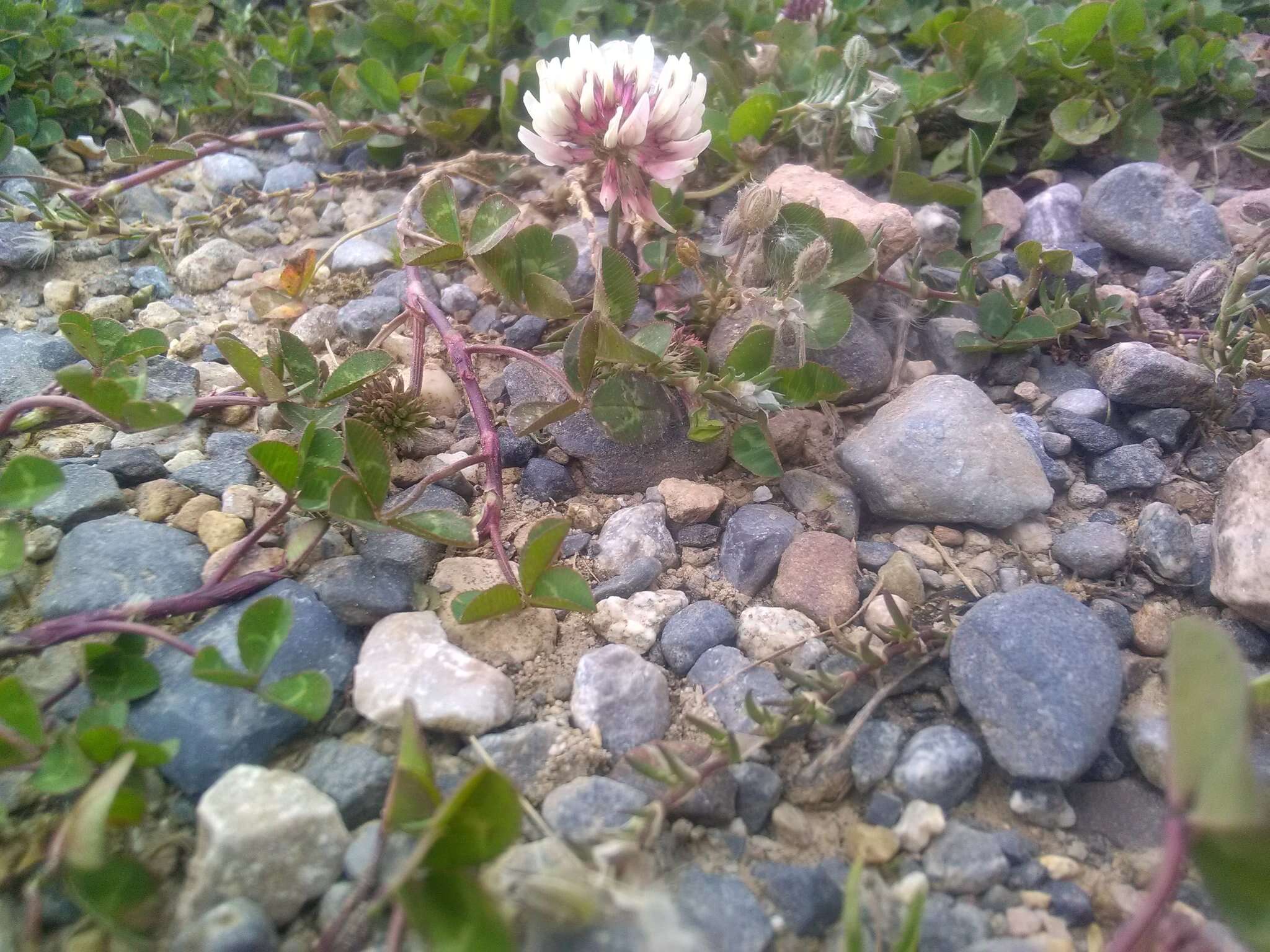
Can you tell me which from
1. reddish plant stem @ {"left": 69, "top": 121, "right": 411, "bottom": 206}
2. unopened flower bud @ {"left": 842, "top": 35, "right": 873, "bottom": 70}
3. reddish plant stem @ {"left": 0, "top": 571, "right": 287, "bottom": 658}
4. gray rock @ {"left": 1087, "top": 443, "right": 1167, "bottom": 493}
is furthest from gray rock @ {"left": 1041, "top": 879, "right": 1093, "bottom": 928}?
reddish plant stem @ {"left": 69, "top": 121, "right": 411, "bottom": 206}

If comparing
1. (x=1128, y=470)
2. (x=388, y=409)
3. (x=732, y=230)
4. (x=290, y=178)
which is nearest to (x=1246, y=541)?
(x=1128, y=470)

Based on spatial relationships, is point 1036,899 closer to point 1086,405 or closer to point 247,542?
point 1086,405

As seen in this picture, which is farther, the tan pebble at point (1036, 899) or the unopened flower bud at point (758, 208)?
the unopened flower bud at point (758, 208)

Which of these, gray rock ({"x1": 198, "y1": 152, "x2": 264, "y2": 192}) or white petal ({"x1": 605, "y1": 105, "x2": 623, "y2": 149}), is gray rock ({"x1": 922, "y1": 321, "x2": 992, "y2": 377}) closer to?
white petal ({"x1": 605, "y1": 105, "x2": 623, "y2": 149})

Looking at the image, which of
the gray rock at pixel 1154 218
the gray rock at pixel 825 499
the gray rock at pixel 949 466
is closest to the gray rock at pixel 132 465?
the gray rock at pixel 825 499

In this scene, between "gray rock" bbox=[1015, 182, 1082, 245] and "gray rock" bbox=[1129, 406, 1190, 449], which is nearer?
"gray rock" bbox=[1129, 406, 1190, 449]

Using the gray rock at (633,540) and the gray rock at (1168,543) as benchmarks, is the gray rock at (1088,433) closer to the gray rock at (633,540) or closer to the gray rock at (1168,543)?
the gray rock at (1168,543)
